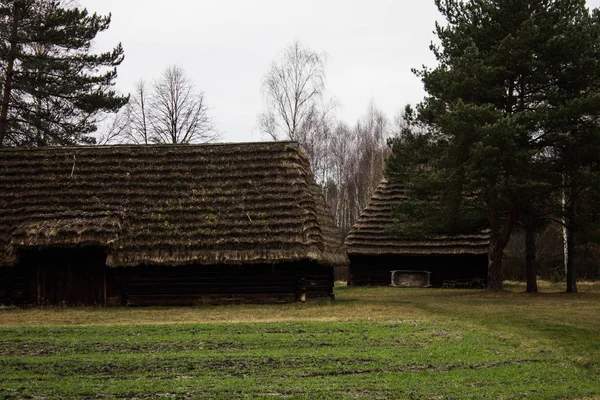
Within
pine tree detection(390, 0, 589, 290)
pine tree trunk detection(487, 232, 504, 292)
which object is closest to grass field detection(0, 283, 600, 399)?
pine tree detection(390, 0, 589, 290)

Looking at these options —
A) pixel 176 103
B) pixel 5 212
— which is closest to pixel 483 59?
pixel 5 212

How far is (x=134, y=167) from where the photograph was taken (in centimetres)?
2259

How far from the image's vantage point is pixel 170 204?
832 inches

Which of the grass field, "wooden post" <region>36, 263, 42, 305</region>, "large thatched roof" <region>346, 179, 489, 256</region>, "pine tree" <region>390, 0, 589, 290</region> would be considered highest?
"pine tree" <region>390, 0, 589, 290</region>

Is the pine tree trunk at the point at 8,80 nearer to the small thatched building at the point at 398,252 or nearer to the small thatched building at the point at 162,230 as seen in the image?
the small thatched building at the point at 162,230

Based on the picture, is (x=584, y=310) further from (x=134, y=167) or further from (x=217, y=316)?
(x=134, y=167)

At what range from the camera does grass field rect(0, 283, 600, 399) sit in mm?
8820

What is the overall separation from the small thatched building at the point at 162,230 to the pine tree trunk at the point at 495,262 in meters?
6.01

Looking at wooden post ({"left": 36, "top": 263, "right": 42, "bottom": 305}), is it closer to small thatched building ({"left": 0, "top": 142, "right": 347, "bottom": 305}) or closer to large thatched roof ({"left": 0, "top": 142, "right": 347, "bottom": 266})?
small thatched building ({"left": 0, "top": 142, "right": 347, "bottom": 305})

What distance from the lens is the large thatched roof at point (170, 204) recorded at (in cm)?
1975

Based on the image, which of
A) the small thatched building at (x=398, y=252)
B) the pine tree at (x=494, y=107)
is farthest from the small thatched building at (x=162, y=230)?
the small thatched building at (x=398, y=252)

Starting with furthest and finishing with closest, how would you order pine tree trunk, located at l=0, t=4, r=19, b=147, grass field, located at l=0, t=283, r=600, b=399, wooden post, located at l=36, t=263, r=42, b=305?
pine tree trunk, located at l=0, t=4, r=19, b=147 < wooden post, located at l=36, t=263, r=42, b=305 < grass field, located at l=0, t=283, r=600, b=399

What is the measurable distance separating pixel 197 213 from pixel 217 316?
4.51 meters

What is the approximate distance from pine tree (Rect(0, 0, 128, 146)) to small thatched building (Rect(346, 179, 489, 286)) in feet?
40.2
